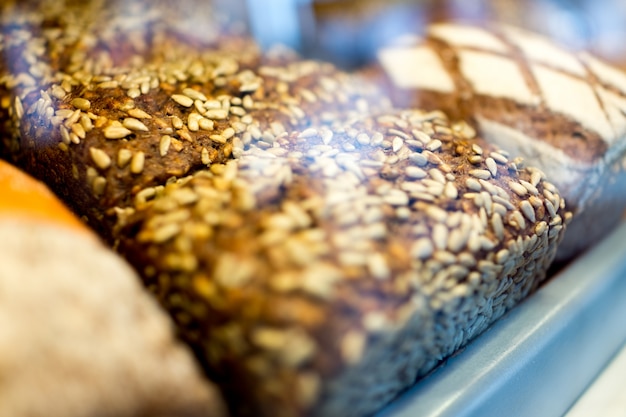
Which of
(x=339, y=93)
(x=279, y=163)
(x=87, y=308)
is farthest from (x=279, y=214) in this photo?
(x=339, y=93)

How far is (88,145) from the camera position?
107 cm

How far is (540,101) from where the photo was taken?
1.40 meters

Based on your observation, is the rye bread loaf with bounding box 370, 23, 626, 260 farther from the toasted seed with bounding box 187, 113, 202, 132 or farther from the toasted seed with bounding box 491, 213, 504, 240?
the toasted seed with bounding box 187, 113, 202, 132

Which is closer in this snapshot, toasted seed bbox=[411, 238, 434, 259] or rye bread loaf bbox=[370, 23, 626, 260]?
toasted seed bbox=[411, 238, 434, 259]

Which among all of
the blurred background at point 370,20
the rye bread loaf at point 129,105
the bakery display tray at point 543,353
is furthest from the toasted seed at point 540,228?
the blurred background at point 370,20

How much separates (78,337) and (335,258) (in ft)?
1.23

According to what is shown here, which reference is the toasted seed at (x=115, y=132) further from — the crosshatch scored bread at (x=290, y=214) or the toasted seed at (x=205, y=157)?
the toasted seed at (x=205, y=157)

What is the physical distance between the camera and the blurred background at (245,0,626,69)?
7.71 ft

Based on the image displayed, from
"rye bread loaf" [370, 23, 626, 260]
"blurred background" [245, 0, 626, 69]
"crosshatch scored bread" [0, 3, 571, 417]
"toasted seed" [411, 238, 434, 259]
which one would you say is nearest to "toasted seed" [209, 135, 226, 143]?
"crosshatch scored bread" [0, 3, 571, 417]

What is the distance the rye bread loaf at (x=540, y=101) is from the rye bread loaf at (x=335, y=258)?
0.20 m

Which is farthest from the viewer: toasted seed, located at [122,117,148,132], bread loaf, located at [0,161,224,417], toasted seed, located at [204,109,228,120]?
toasted seed, located at [204,109,228,120]

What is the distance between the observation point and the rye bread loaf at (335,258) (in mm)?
781

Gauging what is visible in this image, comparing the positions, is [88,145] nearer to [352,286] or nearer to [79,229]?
[79,229]

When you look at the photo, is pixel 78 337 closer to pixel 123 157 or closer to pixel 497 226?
pixel 123 157
